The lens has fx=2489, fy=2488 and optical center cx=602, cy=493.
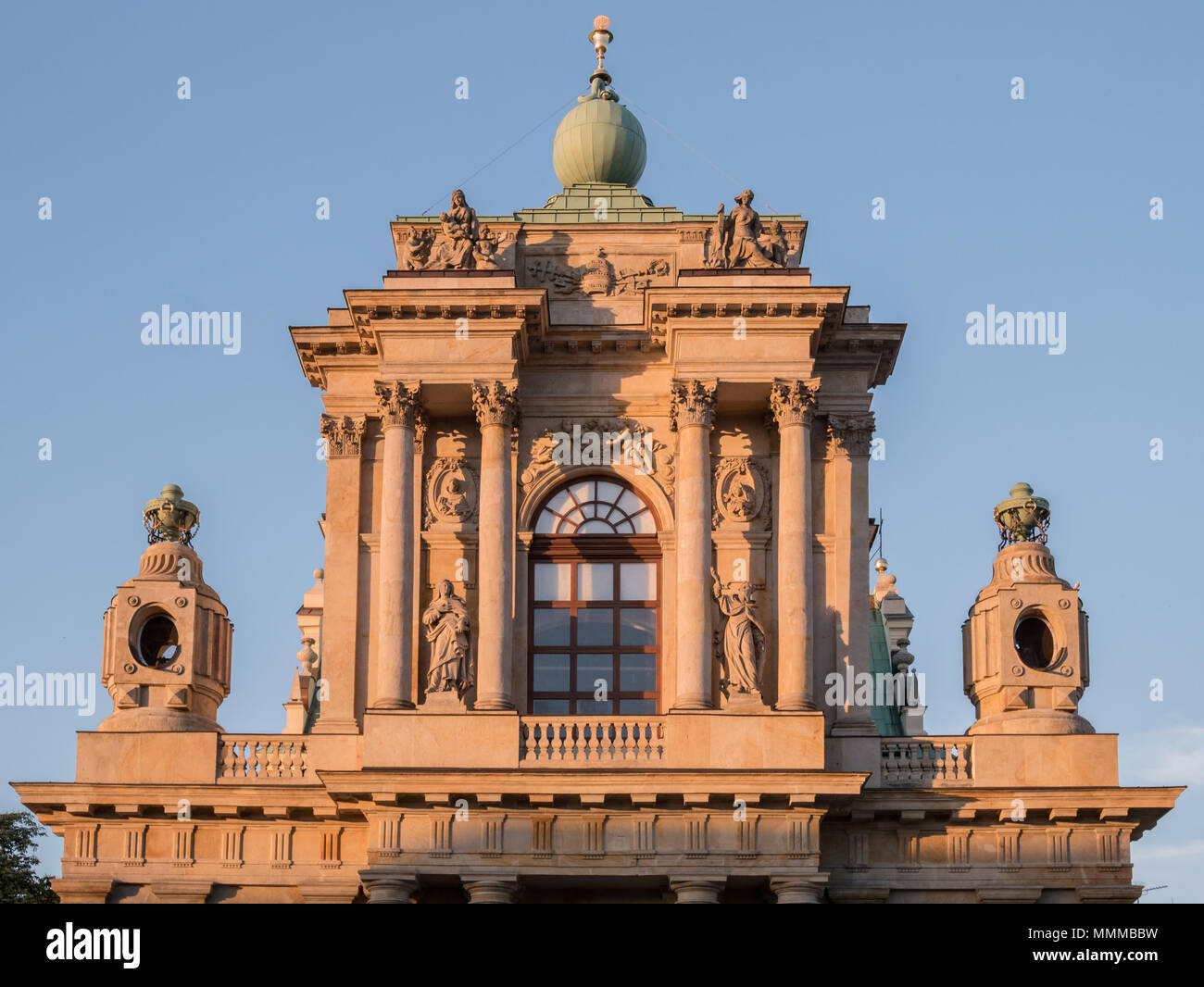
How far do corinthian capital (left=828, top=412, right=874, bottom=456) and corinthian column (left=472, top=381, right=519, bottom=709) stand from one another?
544cm

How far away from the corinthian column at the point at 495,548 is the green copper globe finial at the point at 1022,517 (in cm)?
838

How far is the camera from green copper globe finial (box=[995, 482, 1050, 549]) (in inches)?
1646

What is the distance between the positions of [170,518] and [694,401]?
9.08 metres

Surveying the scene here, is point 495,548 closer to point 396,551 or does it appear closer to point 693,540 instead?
point 396,551

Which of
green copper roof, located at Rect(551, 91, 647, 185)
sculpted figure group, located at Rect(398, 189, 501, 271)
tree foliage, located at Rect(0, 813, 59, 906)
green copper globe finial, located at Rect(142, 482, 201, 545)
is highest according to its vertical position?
green copper roof, located at Rect(551, 91, 647, 185)

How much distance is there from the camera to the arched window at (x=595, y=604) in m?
41.2

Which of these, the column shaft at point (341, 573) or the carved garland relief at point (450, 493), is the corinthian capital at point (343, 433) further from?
the carved garland relief at point (450, 493)

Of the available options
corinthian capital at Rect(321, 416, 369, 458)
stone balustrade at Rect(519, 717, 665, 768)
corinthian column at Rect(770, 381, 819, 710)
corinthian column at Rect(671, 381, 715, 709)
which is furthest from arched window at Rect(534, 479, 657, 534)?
stone balustrade at Rect(519, 717, 665, 768)

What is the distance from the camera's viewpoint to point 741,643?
129 ft

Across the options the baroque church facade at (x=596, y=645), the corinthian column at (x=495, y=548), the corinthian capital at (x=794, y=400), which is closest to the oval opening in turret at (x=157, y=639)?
the baroque church facade at (x=596, y=645)

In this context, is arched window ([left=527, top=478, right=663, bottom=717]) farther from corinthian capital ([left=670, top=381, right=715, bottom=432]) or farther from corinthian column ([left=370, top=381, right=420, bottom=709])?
corinthian column ([left=370, top=381, right=420, bottom=709])

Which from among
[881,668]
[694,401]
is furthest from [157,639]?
[881,668]
